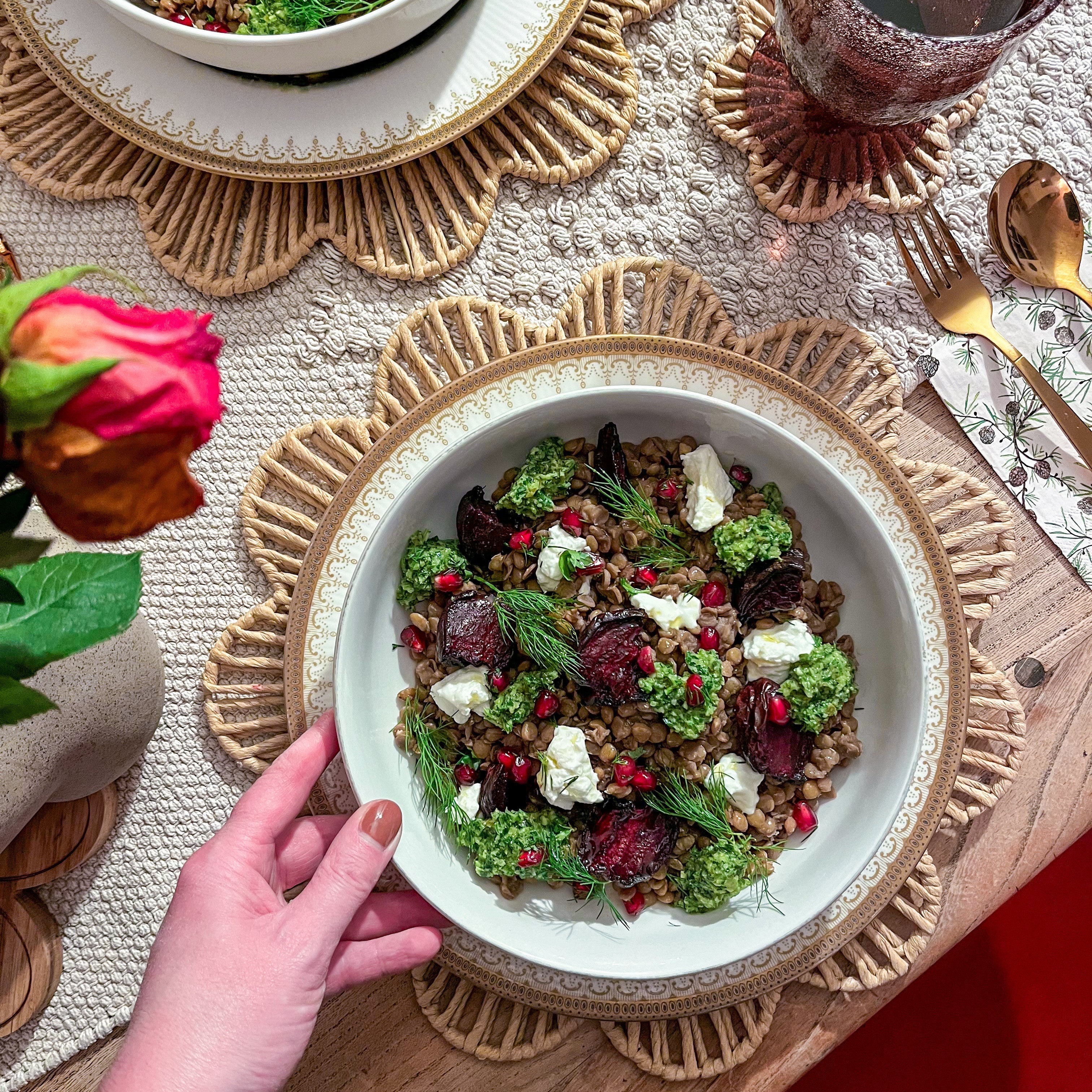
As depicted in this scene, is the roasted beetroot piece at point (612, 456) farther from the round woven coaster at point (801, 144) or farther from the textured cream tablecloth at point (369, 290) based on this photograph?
the round woven coaster at point (801, 144)

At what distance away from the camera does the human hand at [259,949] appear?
830 mm

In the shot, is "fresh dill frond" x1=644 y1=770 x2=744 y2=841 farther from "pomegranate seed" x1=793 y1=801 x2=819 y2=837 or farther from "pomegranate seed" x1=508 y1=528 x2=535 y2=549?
"pomegranate seed" x1=508 y1=528 x2=535 y2=549

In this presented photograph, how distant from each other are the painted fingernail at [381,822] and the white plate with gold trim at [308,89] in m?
0.68

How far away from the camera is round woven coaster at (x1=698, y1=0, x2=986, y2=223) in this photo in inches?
41.4

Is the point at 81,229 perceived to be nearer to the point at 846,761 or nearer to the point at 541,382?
the point at 541,382

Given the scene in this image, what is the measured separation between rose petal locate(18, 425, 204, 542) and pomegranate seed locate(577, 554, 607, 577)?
0.62 meters

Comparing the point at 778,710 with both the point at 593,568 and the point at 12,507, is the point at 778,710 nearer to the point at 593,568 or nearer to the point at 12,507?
the point at 593,568

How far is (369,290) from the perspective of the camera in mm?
1080

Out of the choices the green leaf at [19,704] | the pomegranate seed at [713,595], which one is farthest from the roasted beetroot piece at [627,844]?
the green leaf at [19,704]

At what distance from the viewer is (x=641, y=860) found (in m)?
0.94

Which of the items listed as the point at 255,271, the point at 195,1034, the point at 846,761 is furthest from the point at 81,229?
the point at 846,761

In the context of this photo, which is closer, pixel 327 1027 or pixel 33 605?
pixel 33 605

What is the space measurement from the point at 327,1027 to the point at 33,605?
0.78m

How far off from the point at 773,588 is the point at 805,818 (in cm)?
25
